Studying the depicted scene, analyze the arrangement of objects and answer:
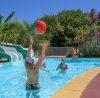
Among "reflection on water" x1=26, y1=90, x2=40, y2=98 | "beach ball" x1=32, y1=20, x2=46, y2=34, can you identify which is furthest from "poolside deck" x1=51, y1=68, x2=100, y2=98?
"beach ball" x1=32, y1=20, x2=46, y2=34

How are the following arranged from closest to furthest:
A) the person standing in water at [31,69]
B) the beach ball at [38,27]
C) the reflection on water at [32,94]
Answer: the person standing in water at [31,69]
the beach ball at [38,27]
the reflection on water at [32,94]

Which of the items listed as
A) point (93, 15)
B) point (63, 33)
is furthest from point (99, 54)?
point (63, 33)

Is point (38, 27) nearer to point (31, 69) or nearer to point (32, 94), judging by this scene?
point (31, 69)

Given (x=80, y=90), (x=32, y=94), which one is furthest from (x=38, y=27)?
(x=80, y=90)

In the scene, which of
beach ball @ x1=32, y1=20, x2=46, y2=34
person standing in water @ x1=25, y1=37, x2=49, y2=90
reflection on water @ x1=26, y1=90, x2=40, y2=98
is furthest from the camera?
reflection on water @ x1=26, y1=90, x2=40, y2=98

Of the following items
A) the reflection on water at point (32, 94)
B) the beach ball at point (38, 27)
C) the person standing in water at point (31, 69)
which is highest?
the beach ball at point (38, 27)

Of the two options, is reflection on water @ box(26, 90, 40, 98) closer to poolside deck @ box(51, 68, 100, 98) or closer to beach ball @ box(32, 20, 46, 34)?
poolside deck @ box(51, 68, 100, 98)

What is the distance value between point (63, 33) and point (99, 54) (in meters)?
10.9

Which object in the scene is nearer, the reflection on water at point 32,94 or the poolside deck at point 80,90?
Answer: the poolside deck at point 80,90

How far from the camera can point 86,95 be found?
7.89 metres

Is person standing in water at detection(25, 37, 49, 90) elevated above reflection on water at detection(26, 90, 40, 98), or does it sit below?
above

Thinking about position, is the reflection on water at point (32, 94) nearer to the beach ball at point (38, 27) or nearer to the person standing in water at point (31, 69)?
the person standing in water at point (31, 69)

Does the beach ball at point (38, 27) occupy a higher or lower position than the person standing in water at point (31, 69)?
higher

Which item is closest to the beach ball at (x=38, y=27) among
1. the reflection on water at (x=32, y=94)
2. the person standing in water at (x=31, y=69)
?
the person standing in water at (x=31, y=69)
